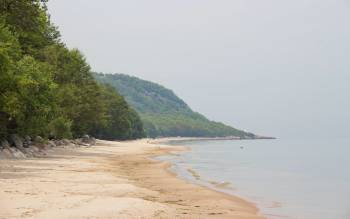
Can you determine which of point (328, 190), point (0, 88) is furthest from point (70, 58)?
point (328, 190)

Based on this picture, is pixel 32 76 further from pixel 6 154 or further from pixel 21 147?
pixel 21 147

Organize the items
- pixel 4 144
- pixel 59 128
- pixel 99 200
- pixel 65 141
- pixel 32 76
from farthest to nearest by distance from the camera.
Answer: pixel 65 141
pixel 59 128
pixel 4 144
pixel 32 76
pixel 99 200

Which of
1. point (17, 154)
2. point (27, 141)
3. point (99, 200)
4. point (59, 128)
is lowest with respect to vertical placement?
point (99, 200)

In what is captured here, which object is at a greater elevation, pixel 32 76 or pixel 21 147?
pixel 32 76

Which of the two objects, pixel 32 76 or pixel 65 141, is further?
pixel 65 141

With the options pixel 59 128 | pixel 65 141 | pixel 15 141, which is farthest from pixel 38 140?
pixel 65 141

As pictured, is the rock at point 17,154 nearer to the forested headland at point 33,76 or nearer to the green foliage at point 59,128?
the forested headland at point 33,76

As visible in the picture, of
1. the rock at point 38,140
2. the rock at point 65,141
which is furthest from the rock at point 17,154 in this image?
the rock at point 65,141

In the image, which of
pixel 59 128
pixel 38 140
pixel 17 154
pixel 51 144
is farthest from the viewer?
pixel 59 128

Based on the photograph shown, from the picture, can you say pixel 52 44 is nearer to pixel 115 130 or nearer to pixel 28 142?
pixel 28 142

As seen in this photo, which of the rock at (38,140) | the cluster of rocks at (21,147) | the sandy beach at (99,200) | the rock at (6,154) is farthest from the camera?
the rock at (38,140)

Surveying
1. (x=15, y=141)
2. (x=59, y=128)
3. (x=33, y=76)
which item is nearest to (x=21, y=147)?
(x=15, y=141)

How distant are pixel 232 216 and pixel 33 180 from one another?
9800 millimetres

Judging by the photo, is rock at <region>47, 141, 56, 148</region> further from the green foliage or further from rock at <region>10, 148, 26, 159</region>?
rock at <region>10, 148, 26, 159</region>
